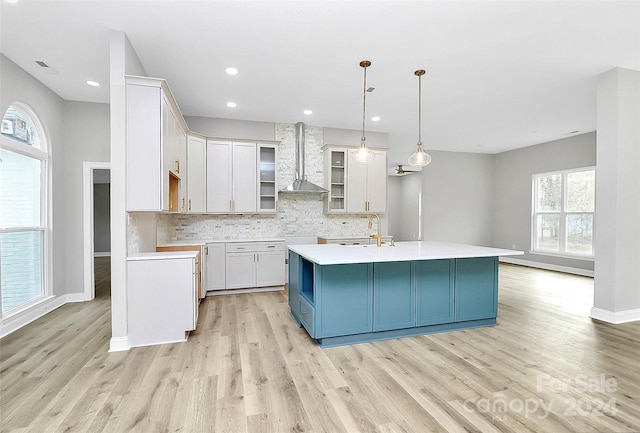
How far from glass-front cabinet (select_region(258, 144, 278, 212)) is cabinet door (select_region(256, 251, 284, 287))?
2.66 feet

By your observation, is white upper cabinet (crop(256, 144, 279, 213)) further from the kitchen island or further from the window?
the window

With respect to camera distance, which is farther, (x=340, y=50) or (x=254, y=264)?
(x=254, y=264)

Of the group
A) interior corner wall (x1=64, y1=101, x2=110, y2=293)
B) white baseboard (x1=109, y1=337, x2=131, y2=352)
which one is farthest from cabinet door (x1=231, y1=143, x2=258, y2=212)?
white baseboard (x1=109, y1=337, x2=131, y2=352)

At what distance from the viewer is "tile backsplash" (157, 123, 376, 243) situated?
519 centimetres

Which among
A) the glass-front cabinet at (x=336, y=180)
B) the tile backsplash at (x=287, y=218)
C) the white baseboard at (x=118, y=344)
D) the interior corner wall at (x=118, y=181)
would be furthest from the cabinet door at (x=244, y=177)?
the white baseboard at (x=118, y=344)

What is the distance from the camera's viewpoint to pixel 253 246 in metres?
4.85

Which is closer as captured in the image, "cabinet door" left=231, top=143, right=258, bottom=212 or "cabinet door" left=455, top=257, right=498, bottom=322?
"cabinet door" left=455, top=257, right=498, bottom=322

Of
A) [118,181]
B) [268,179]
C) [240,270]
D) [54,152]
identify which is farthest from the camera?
[268,179]

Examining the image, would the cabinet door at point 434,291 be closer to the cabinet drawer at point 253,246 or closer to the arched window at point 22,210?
the cabinet drawer at point 253,246

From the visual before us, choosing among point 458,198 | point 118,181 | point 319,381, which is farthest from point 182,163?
point 458,198

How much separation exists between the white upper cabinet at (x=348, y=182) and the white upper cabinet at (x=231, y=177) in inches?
53.0

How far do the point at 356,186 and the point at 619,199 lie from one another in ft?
11.6

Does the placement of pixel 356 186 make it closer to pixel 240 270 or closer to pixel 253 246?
pixel 253 246

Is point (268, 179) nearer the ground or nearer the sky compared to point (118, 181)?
nearer the sky
